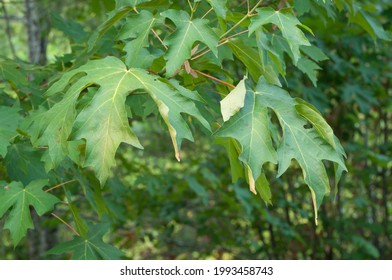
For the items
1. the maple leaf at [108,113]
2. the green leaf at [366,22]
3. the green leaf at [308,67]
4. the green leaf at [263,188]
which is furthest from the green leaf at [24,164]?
the green leaf at [366,22]

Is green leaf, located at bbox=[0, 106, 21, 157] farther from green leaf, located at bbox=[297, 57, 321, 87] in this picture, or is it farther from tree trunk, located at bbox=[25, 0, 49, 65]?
tree trunk, located at bbox=[25, 0, 49, 65]

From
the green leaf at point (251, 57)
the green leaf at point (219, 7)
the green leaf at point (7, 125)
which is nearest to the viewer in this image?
the green leaf at point (219, 7)

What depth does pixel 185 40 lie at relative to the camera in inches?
69.4

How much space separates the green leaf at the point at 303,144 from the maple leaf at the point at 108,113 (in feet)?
0.72

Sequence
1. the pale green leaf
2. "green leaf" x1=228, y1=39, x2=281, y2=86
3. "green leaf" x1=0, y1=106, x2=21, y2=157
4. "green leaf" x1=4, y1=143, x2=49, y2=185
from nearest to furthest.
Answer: the pale green leaf < "green leaf" x1=228, y1=39, x2=281, y2=86 < "green leaf" x1=0, y1=106, x2=21, y2=157 < "green leaf" x1=4, y1=143, x2=49, y2=185

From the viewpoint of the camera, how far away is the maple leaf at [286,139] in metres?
1.65

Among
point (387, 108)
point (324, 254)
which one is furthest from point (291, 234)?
point (387, 108)

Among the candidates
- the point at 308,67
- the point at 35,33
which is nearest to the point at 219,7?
the point at 308,67

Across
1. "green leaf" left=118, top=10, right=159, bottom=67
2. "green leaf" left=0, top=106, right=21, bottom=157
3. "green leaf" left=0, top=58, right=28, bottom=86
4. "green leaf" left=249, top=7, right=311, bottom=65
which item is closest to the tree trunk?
"green leaf" left=0, top=58, right=28, bottom=86

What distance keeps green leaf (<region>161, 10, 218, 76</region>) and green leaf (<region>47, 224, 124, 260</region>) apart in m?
0.94

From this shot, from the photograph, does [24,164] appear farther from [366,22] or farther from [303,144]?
[366,22]

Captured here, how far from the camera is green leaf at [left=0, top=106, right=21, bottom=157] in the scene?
6.60 feet

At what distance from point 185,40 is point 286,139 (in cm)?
38

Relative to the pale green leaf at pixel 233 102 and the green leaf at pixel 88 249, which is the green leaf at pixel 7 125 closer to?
the green leaf at pixel 88 249
